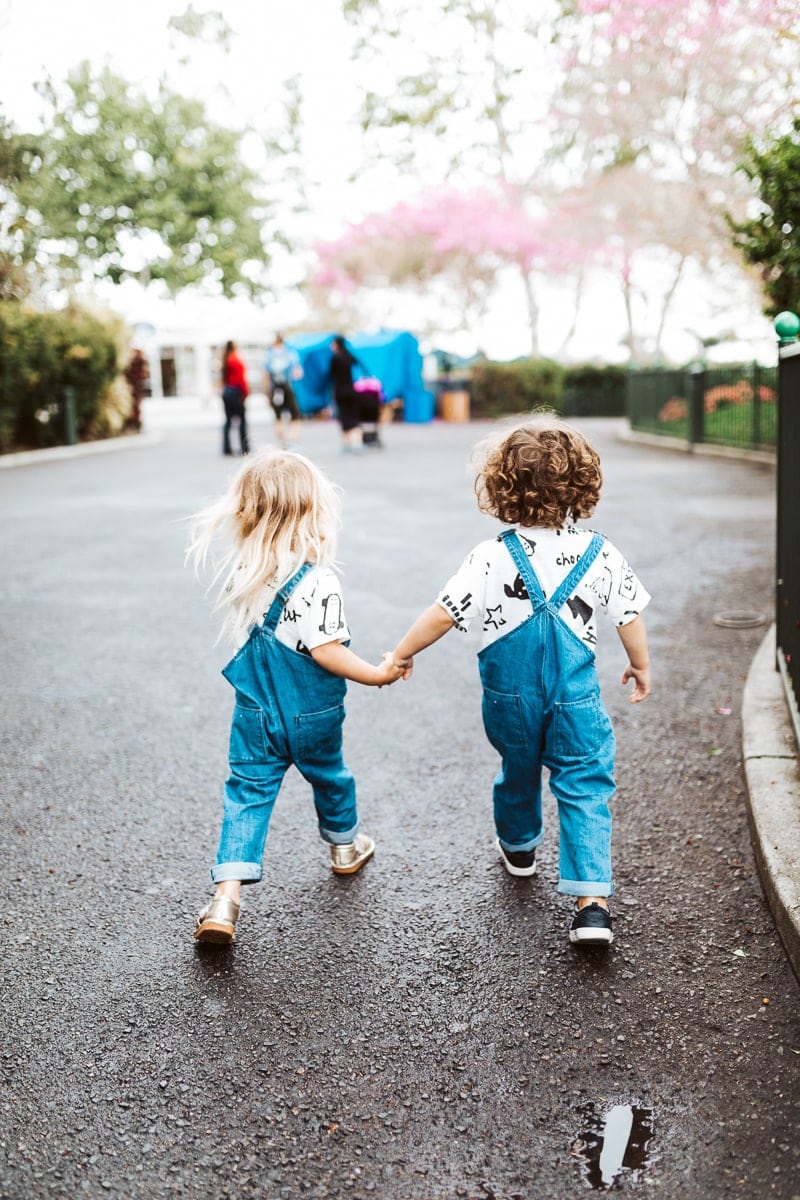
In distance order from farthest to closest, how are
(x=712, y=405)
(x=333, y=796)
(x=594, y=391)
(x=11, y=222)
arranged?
(x=594, y=391) < (x=11, y=222) < (x=712, y=405) < (x=333, y=796)

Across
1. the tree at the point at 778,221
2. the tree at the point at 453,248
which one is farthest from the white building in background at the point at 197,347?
the tree at the point at 778,221

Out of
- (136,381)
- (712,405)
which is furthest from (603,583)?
(136,381)

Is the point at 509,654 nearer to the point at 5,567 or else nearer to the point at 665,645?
the point at 665,645

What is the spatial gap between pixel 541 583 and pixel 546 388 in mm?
28464

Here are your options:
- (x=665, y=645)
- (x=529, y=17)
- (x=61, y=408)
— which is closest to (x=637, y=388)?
(x=529, y=17)

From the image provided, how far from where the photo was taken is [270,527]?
313cm

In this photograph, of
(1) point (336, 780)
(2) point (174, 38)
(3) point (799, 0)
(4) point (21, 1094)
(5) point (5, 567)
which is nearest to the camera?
(4) point (21, 1094)

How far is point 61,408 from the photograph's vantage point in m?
21.3

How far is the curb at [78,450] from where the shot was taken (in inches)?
740

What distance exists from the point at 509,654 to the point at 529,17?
81.3ft

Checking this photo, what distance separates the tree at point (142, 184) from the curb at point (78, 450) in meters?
8.27

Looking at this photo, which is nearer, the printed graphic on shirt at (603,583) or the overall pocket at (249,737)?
the printed graphic on shirt at (603,583)

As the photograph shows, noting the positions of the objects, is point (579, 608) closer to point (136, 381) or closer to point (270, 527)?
point (270, 527)

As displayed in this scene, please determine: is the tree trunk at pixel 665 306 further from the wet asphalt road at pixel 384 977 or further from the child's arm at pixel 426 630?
the child's arm at pixel 426 630
